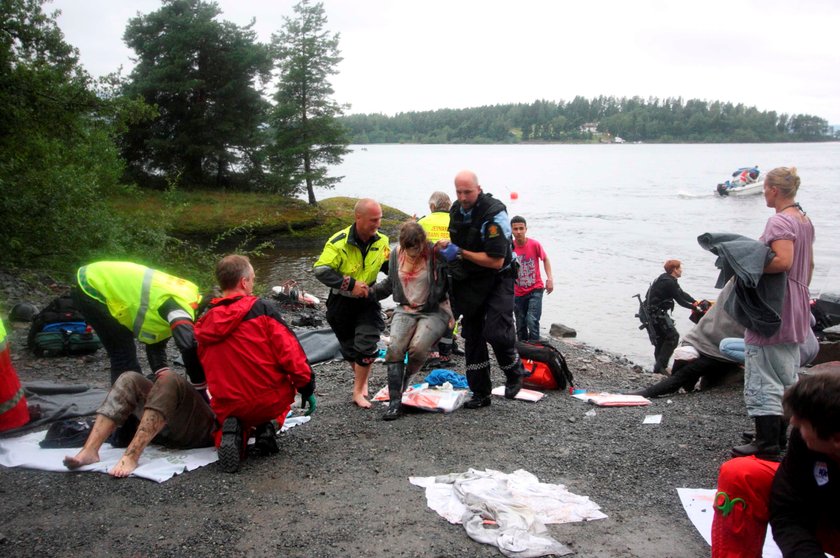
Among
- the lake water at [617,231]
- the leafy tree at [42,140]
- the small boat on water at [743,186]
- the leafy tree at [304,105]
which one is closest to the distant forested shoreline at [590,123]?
the lake water at [617,231]

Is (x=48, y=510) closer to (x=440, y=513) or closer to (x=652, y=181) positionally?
(x=440, y=513)

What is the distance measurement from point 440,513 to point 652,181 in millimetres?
72987

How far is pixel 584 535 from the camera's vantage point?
3.89m

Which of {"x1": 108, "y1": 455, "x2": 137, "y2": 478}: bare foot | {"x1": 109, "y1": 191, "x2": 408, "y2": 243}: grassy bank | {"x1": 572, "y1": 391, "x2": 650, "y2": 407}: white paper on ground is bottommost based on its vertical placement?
{"x1": 109, "y1": 191, "x2": 408, "y2": 243}: grassy bank

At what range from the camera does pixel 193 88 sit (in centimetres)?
2908

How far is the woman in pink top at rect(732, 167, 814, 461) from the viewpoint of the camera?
4.71 meters

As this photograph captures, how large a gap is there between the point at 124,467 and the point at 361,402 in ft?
8.19

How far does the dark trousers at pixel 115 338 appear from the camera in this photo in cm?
523

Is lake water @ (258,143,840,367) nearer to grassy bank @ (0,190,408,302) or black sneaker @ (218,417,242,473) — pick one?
grassy bank @ (0,190,408,302)

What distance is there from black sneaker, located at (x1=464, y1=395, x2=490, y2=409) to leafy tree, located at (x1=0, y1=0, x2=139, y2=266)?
791 cm

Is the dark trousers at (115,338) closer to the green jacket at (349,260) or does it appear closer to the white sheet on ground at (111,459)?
the white sheet on ground at (111,459)

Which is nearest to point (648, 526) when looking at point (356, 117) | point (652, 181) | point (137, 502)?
point (137, 502)

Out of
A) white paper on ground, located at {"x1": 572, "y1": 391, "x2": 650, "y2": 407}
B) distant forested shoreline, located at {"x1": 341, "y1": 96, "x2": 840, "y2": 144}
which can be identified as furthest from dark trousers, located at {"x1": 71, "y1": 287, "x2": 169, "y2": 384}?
distant forested shoreline, located at {"x1": 341, "y1": 96, "x2": 840, "y2": 144}

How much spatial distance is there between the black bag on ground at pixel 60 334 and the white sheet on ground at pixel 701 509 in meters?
7.64
